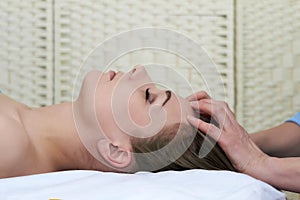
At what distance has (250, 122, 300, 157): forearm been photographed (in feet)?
5.49

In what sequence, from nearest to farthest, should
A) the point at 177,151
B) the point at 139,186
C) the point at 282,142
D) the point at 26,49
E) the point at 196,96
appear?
the point at 139,186, the point at 177,151, the point at 196,96, the point at 282,142, the point at 26,49

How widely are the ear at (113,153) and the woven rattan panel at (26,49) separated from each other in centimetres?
82

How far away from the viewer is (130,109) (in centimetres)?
136

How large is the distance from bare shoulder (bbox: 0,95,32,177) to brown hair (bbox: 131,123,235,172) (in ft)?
0.83

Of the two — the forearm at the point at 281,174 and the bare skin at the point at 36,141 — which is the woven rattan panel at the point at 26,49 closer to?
the bare skin at the point at 36,141

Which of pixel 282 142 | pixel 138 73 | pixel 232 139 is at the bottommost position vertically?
pixel 282 142

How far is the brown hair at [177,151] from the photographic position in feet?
4.34

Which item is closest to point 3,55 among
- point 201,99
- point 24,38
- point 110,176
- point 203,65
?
point 24,38

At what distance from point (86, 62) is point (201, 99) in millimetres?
600

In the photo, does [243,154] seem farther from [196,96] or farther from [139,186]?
[139,186]

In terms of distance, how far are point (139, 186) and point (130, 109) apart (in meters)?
0.27

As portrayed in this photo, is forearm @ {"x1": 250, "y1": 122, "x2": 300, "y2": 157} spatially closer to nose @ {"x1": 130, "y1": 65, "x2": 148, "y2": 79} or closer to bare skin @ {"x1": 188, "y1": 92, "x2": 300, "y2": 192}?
bare skin @ {"x1": 188, "y1": 92, "x2": 300, "y2": 192}

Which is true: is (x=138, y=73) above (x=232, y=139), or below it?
above

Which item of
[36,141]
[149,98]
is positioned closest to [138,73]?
[149,98]
